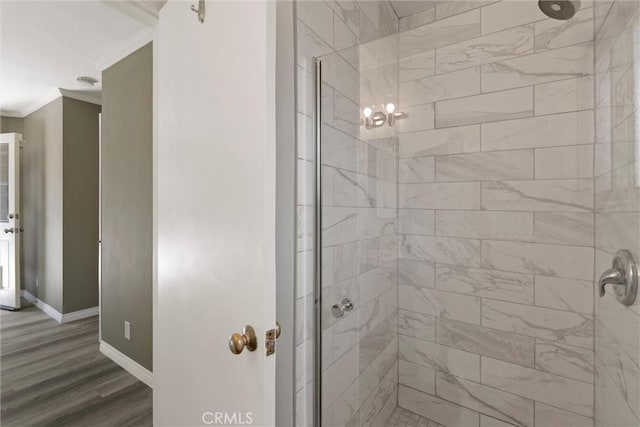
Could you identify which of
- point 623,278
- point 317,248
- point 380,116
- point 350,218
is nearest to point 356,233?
point 350,218

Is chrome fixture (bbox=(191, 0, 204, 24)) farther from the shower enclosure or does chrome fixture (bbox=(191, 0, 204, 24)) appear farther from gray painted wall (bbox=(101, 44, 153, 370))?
gray painted wall (bbox=(101, 44, 153, 370))

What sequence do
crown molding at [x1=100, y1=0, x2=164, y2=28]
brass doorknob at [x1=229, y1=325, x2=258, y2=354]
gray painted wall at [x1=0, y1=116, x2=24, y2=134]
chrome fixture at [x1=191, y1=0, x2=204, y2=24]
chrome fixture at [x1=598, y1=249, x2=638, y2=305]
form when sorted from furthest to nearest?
gray painted wall at [x1=0, y1=116, x2=24, y2=134]
crown molding at [x1=100, y1=0, x2=164, y2=28]
chrome fixture at [x1=191, y1=0, x2=204, y2=24]
chrome fixture at [x1=598, y1=249, x2=638, y2=305]
brass doorknob at [x1=229, y1=325, x2=258, y2=354]

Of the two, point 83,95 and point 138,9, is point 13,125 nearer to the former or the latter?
point 83,95

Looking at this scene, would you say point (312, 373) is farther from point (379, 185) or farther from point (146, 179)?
point (146, 179)

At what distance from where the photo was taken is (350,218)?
4.25ft

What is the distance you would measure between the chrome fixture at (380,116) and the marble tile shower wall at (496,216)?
0.09 m

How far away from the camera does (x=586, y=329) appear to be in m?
1.30

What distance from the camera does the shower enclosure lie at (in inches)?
46.0

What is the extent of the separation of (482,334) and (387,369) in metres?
0.45

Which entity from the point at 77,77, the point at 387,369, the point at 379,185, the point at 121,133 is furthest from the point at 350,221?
the point at 77,77

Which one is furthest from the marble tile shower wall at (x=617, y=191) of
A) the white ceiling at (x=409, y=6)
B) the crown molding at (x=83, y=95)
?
the crown molding at (x=83, y=95)

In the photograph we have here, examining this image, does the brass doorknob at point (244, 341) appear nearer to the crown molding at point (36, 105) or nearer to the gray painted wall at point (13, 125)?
the crown molding at point (36, 105)

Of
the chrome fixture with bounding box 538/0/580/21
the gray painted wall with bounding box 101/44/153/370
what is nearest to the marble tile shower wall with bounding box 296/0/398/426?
the chrome fixture with bounding box 538/0/580/21

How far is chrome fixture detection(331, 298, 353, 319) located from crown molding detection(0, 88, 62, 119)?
11.9 ft
